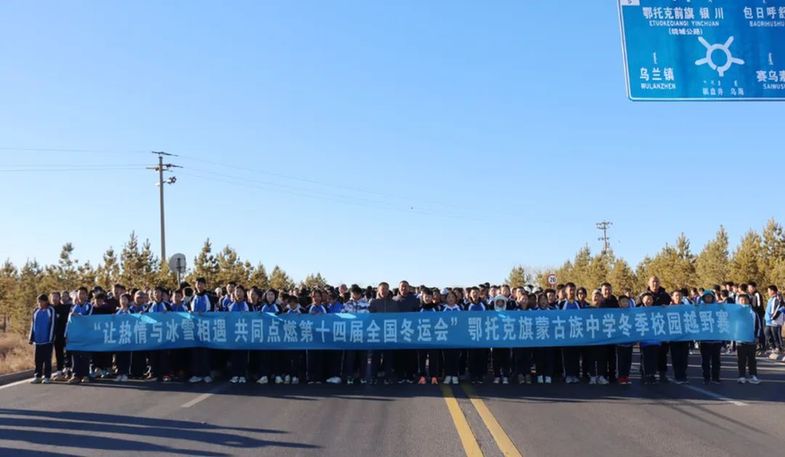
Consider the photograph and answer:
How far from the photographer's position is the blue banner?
42.1 feet

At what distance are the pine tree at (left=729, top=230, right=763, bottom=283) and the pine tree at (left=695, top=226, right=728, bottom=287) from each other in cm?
133

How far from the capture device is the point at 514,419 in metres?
8.90

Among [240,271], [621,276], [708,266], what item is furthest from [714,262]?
[240,271]

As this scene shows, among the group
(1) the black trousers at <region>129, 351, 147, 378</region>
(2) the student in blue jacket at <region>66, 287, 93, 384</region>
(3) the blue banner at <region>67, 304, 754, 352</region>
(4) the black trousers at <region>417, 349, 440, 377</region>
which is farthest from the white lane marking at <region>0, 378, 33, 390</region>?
(4) the black trousers at <region>417, 349, 440, 377</region>

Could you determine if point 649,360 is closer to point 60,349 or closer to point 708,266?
point 60,349

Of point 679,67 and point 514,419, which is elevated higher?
point 679,67

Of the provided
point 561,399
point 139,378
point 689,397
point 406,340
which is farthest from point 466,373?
point 139,378

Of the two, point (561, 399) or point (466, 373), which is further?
point (466, 373)

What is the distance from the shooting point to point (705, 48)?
11.4 m

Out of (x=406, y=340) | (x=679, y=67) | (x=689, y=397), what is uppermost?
(x=679, y=67)

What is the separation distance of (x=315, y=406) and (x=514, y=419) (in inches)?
116

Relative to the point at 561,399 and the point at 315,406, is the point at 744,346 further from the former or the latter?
the point at 315,406

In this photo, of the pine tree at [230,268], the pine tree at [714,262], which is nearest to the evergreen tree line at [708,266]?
the pine tree at [714,262]

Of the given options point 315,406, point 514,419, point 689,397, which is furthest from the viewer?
point 689,397
